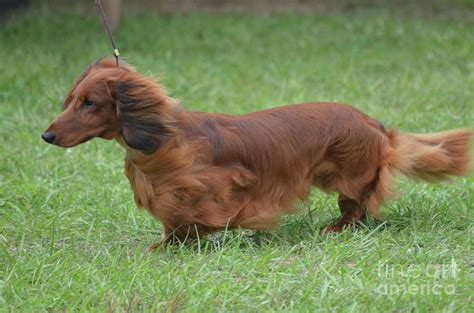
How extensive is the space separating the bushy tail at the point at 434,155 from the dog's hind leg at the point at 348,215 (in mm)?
324

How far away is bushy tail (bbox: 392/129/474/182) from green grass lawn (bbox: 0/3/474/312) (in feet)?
0.89

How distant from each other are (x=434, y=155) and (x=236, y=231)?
1.22 metres

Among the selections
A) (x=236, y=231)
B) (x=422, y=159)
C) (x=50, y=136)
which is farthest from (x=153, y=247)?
(x=422, y=159)

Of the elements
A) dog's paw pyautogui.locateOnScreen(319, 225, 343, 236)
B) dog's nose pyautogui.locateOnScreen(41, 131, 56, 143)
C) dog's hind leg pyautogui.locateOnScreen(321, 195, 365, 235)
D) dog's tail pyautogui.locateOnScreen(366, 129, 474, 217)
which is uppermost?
dog's nose pyautogui.locateOnScreen(41, 131, 56, 143)

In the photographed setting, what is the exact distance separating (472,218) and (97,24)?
322 inches

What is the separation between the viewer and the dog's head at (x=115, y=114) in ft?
16.1

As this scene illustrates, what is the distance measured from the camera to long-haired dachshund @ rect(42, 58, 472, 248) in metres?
4.93

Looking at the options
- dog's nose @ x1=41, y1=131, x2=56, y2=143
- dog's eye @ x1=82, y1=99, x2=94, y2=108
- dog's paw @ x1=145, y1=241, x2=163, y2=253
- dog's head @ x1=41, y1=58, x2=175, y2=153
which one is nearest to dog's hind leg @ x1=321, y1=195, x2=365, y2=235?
dog's paw @ x1=145, y1=241, x2=163, y2=253

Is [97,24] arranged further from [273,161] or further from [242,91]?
[273,161]

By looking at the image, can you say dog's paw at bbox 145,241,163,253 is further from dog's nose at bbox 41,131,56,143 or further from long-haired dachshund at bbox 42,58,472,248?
dog's nose at bbox 41,131,56,143

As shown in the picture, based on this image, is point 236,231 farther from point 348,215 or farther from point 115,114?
point 115,114

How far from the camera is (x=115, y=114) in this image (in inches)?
195

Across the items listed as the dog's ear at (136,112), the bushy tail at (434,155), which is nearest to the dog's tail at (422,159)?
the bushy tail at (434,155)

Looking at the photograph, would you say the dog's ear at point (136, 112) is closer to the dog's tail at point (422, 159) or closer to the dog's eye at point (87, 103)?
the dog's eye at point (87, 103)
